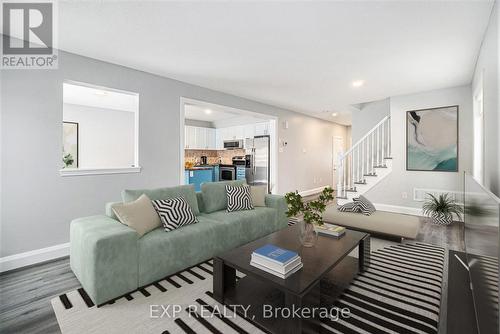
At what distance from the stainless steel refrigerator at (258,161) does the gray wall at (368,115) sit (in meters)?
2.23

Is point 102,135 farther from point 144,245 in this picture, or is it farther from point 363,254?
point 363,254

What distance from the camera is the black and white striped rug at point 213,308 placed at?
1.60 meters

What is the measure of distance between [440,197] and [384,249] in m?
2.19

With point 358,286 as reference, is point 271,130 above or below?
above


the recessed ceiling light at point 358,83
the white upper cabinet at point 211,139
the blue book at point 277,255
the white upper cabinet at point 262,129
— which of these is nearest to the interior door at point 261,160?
the white upper cabinet at point 262,129

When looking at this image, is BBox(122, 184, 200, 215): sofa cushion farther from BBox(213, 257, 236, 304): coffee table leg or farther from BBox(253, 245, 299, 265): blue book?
BBox(253, 245, 299, 265): blue book

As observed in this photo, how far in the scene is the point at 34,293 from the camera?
6.68 ft

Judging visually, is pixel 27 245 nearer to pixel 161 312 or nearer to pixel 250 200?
pixel 161 312

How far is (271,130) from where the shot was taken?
232 inches

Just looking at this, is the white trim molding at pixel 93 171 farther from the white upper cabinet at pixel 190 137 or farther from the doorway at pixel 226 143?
the white upper cabinet at pixel 190 137

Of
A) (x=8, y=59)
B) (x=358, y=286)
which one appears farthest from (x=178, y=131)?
(x=358, y=286)

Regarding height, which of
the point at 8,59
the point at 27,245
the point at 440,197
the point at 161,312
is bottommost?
the point at 161,312

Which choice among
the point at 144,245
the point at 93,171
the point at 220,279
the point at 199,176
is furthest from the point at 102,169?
the point at 199,176

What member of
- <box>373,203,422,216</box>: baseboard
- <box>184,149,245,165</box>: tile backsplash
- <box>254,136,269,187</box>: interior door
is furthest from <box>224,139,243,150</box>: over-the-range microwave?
<box>373,203,422,216</box>: baseboard
